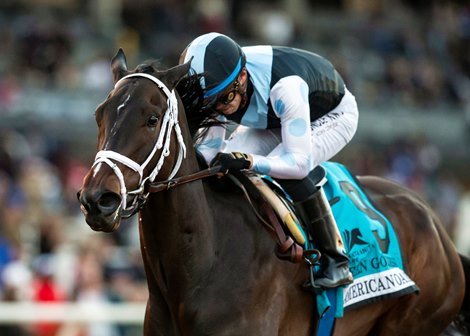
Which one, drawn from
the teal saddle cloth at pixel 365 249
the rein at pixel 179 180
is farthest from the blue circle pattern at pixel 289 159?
the teal saddle cloth at pixel 365 249

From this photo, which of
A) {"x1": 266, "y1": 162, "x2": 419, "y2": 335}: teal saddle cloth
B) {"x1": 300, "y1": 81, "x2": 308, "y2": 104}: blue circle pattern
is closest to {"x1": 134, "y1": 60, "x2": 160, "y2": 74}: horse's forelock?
{"x1": 300, "y1": 81, "x2": 308, "y2": 104}: blue circle pattern

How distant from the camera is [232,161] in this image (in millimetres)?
4855

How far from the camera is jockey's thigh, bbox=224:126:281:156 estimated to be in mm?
5547

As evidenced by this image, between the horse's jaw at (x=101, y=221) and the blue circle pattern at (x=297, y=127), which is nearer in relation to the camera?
the horse's jaw at (x=101, y=221)

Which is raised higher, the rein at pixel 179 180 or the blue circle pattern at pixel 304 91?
the blue circle pattern at pixel 304 91

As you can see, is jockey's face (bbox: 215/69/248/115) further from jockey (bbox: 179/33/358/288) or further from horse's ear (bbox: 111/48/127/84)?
horse's ear (bbox: 111/48/127/84)

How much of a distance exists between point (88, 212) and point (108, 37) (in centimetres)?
1320

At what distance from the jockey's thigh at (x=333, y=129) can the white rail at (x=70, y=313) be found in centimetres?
389

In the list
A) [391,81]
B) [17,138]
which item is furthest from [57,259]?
[391,81]

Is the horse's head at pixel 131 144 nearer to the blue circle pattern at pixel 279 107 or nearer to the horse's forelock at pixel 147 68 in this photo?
the horse's forelock at pixel 147 68

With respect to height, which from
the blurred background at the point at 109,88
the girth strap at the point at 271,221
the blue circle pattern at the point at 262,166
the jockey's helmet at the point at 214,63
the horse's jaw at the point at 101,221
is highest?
the jockey's helmet at the point at 214,63

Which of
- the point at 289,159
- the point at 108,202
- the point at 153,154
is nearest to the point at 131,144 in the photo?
the point at 153,154

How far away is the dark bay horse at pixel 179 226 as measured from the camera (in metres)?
4.33

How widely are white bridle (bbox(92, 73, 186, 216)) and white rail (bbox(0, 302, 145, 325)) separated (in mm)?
4405
